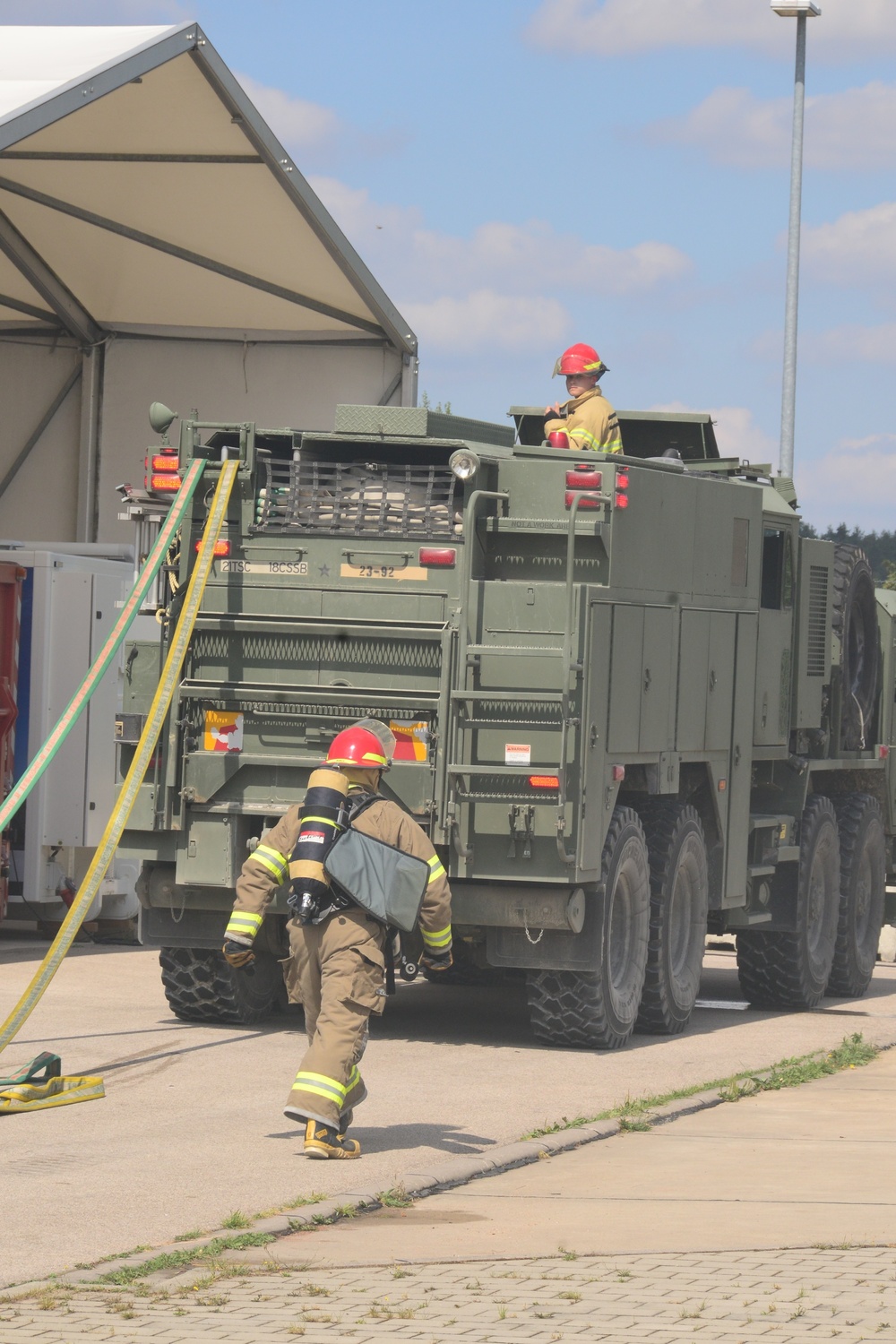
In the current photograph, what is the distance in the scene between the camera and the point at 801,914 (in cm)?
1441

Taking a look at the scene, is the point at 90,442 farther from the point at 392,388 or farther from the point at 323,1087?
the point at 323,1087

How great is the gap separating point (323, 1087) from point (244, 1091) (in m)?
1.67

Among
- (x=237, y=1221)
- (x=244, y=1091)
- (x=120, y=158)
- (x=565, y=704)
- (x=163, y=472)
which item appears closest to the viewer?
(x=237, y=1221)

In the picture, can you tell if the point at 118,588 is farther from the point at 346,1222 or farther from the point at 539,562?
the point at 346,1222

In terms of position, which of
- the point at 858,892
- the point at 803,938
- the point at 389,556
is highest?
the point at 389,556

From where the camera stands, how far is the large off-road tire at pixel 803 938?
47.4 feet

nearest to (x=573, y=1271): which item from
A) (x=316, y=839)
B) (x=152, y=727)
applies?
(x=316, y=839)

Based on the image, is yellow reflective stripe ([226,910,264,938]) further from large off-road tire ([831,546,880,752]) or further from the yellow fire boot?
large off-road tire ([831,546,880,752])

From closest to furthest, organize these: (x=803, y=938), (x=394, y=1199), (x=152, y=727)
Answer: (x=394, y=1199), (x=152, y=727), (x=803, y=938)

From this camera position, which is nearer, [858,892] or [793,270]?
[858,892]

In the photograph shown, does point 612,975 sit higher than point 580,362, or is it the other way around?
point 580,362

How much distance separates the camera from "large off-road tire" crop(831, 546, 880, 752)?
15.1m

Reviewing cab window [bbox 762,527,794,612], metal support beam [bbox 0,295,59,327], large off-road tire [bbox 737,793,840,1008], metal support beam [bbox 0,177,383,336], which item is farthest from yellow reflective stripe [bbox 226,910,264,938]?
metal support beam [bbox 0,295,59,327]

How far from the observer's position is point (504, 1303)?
634cm
